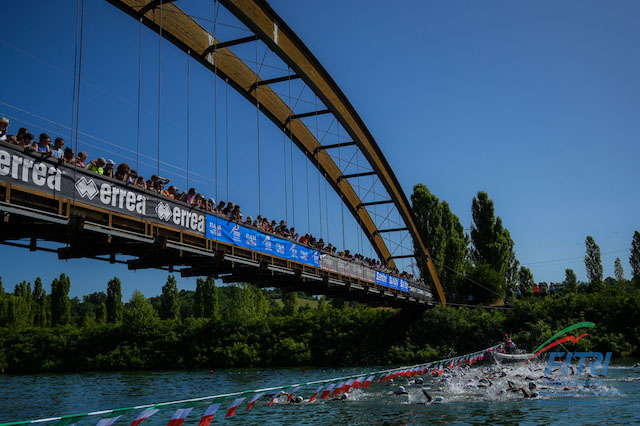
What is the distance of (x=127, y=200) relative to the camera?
14.9 m

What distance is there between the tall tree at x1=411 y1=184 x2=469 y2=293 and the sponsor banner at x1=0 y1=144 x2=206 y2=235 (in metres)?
46.2

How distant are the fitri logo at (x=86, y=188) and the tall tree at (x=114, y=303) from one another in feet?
260

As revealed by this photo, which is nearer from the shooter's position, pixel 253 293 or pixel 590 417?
pixel 590 417

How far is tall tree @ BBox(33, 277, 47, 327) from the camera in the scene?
88106 mm

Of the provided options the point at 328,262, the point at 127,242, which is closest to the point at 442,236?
the point at 328,262

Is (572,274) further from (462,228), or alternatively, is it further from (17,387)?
(17,387)

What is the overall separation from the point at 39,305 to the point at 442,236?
7115cm

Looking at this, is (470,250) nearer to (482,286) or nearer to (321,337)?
(482,286)

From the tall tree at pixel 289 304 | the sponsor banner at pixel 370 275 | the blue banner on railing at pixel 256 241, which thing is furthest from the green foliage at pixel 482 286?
the blue banner on railing at pixel 256 241

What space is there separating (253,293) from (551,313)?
5341cm

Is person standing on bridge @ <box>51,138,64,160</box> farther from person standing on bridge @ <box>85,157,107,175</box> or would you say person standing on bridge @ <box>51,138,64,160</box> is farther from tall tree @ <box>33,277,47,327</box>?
tall tree @ <box>33,277,47,327</box>

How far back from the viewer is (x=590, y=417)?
15500 mm

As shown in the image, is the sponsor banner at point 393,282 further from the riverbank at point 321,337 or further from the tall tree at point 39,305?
the tall tree at point 39,305

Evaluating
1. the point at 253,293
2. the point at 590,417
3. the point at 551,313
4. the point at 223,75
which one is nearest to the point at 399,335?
the point at 551,313
